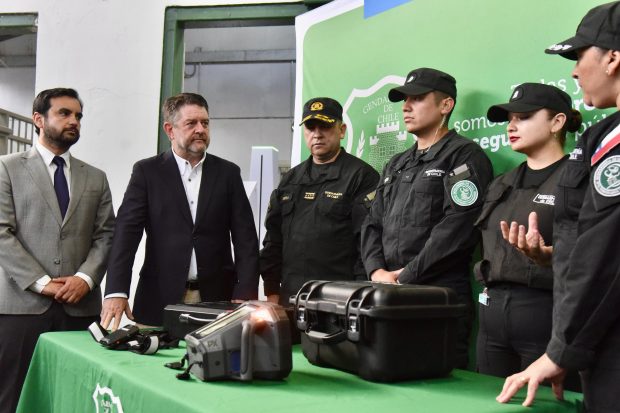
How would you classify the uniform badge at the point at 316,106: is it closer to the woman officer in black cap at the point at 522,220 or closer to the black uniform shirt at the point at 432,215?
the black uniform shirt at the point at 432,215

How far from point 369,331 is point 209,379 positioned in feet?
1.07

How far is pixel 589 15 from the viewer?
3.96ft

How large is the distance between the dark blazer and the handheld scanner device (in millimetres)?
958

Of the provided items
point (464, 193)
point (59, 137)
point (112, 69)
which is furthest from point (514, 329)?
point (112, 69)

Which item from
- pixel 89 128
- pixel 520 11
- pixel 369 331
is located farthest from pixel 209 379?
pixel 89 128

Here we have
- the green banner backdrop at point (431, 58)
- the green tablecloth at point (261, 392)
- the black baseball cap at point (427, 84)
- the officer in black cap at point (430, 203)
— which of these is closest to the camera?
the green tablecloth at point (261, 392)

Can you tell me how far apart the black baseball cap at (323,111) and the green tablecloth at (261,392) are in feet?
4.15

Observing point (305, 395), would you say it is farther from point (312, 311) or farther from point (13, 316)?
point (13, 316)

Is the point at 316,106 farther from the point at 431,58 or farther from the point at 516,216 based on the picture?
the point at 516,216

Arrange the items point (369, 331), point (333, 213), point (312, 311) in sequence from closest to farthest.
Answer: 1. point (369, 331)
2. point (312, 311)
3. point (333, 213)

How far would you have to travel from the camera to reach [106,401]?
1.37 meters

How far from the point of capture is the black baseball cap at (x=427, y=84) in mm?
2291

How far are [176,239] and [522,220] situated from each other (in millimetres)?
1196

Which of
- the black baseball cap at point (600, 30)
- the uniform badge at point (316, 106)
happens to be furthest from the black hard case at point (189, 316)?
the uniform badge at point (316, 106)
